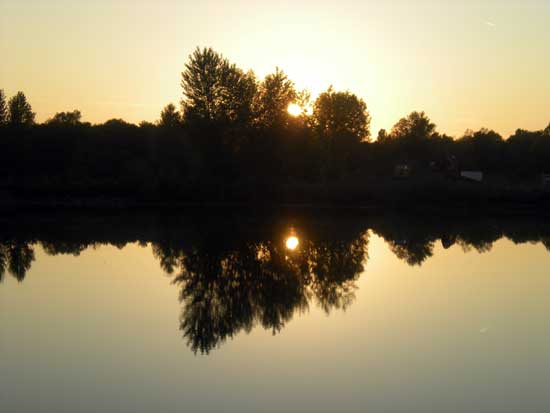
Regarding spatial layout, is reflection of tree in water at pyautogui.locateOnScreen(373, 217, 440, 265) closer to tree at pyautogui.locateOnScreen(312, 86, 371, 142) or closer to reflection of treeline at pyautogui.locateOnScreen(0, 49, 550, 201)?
reflection of treeline at pyautogui.locateOnScreen(0, 49, 550, 201)

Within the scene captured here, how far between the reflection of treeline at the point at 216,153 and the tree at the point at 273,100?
0.11m

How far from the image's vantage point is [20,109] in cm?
8819

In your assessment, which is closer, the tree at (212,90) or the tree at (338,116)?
the tree at (212,90)

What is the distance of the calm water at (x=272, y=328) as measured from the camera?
27.5 ft

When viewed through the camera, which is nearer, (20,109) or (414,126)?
(20,109)

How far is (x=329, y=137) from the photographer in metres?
72.9

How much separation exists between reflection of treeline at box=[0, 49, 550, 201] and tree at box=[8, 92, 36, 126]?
20.1 meters

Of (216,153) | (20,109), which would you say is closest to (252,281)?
(216,153)

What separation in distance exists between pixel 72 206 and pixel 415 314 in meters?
41.1

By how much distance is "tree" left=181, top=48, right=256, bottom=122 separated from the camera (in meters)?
57.6

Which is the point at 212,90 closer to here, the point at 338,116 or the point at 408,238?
the point at 338,116

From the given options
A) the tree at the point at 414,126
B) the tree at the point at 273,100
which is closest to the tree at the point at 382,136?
the tree at the point at 414,126

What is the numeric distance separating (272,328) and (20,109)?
86753mm

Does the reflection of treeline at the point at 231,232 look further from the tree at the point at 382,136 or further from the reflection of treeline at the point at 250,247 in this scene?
the tree at the point at 382,136
